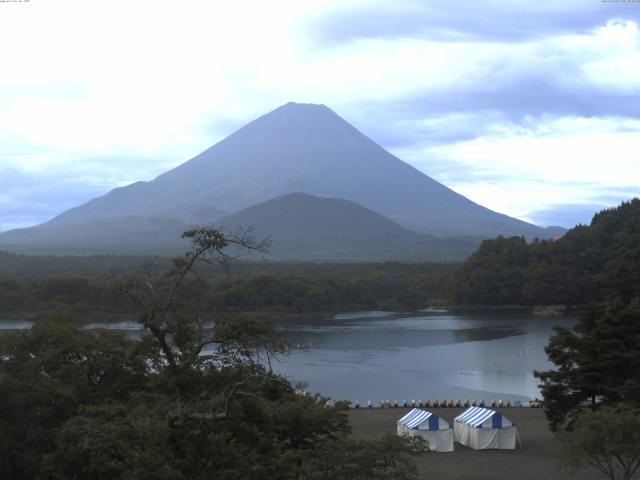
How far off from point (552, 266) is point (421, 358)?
22515 mm

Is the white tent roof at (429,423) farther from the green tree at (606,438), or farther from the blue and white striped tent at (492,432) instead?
the green tree at (606,438)

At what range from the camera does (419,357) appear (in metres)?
29.5

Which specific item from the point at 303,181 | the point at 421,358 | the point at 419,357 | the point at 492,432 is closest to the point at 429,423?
the point at 492,432

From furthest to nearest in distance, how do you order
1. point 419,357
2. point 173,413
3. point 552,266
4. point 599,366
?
point 552,266 < point 419,357 < point 599,366 < point 173,413

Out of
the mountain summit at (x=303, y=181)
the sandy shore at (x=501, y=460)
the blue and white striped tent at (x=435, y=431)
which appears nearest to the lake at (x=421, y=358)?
the sandy shore at (x=501, y=460)

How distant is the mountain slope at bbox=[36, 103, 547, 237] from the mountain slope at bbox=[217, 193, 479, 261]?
39.0ft

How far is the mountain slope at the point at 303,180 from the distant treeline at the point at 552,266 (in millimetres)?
66230

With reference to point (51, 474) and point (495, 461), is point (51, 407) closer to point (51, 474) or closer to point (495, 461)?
point (51, 474)

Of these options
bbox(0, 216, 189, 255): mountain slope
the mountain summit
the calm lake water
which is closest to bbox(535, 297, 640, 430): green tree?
the calm lake water

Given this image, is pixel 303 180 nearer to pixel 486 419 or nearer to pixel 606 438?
pixel 486 419

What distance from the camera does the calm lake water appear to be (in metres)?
22.8

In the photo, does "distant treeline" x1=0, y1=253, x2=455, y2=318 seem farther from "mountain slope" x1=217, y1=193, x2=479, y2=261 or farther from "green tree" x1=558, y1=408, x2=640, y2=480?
"mountain slope" x1=217, y1=193, x2=479, y2=261

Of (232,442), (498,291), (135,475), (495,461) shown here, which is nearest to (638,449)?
(495,461)

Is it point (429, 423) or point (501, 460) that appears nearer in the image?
point (501, 460)
